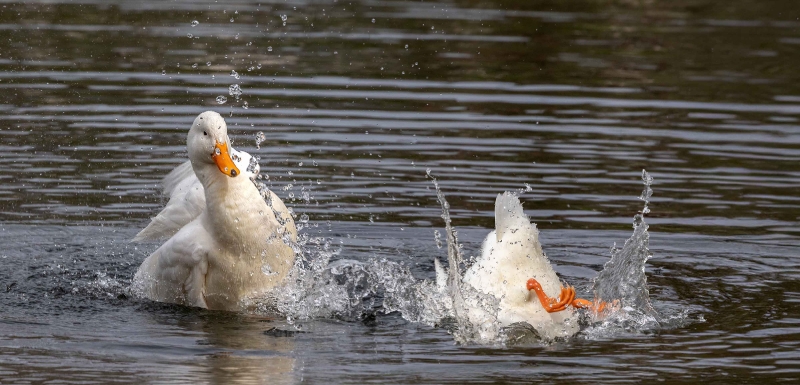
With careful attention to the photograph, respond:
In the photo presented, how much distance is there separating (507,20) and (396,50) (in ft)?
10.4

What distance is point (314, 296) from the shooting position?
8102 mm

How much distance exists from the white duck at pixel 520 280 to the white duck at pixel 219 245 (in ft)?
3.71

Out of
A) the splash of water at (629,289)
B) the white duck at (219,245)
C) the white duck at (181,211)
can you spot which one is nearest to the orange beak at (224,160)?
the white duck at (219,245)

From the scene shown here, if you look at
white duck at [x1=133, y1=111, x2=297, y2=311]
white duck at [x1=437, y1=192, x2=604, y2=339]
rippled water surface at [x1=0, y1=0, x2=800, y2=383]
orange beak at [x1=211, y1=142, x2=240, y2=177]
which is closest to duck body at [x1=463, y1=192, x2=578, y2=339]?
white duck at [x1=437, y1=192, x2=604, y2=339]

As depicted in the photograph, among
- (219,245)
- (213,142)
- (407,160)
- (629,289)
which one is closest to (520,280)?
(629,289)

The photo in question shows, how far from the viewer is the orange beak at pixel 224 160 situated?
8000 mm

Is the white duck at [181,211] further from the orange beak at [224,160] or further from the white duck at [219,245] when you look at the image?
the orange beak at [224,160]

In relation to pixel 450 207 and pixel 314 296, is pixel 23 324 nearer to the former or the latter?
pixel 314 296

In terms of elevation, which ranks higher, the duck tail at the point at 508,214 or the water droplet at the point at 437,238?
the duck tail at the point at 508,214

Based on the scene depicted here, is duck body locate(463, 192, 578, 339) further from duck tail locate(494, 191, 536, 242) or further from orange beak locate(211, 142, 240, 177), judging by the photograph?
orange beak locate(211, 142, 240, 177)

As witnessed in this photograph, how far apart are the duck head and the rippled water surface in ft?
3.03

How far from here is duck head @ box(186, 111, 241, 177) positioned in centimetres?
802

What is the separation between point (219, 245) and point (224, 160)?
1.76ft

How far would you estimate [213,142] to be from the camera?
8.05 metres
